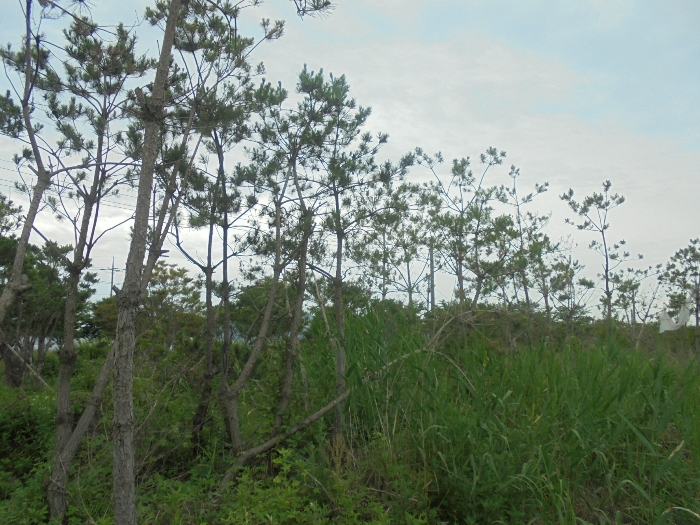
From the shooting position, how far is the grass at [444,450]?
297 cm

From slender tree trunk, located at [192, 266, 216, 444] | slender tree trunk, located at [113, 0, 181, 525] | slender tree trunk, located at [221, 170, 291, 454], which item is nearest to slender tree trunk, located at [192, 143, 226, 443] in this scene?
slender tree trunk, located at [192, 266, 216, 444]

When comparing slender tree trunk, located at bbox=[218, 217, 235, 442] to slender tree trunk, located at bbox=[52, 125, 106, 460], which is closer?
slender tree trunk, located at bbox=[52, 125, 106, 460]

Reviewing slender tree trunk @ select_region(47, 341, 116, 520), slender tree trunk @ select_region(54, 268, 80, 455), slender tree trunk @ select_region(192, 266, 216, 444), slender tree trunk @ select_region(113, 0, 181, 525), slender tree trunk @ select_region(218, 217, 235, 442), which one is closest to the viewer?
slender tree trunk @ select_region(113, 0, 181, 525)

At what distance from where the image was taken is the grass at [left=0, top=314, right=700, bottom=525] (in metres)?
2.97

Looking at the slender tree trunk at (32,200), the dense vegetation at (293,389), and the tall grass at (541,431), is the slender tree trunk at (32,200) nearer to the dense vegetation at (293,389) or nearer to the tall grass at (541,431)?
the dense vegetation at (293,389)

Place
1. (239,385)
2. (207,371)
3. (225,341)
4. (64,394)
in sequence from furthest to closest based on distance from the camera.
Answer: (207,371) → (225,341) → (239,385) → (64,394)

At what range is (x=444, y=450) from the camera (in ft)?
10.9

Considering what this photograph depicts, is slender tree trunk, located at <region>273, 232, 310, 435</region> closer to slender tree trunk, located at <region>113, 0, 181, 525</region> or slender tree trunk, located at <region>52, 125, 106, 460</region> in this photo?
slender tree trunk, located at <region>52, 125, 106, 460</region>

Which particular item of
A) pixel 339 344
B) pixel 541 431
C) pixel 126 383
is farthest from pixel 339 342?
pixel 126 383

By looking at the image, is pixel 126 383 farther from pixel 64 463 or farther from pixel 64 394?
pixel 64 394

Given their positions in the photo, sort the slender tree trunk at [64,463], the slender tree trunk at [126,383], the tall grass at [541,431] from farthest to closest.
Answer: the slender tree trunk at [64,463] < the tall grass at [541,431] < the slender tree trunk at [126,383]

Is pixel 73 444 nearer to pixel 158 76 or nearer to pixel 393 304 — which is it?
pixel 158 76

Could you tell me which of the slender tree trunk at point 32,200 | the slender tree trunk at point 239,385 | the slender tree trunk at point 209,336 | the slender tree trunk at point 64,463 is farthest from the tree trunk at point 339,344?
the slender tree trunk at point 32,200

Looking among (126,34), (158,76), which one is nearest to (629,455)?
(158,76)
